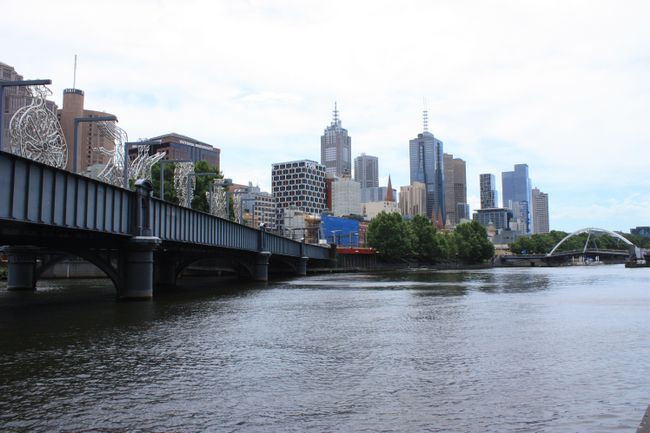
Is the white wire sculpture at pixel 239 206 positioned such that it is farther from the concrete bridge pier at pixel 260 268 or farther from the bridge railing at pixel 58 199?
the bridge railing at pixel 58 199

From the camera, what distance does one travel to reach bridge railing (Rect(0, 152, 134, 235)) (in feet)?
95.3

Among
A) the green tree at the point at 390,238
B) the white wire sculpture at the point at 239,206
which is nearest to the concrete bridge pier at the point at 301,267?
the white wire sculpture at the point at 239,206

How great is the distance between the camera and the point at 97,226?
1507 inches

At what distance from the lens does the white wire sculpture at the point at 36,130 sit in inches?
1620

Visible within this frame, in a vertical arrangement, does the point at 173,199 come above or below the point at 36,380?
above

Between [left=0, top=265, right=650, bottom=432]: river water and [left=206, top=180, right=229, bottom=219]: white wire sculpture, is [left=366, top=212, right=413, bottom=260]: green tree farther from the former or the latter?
[left=0, top=265, right=650, bottom=432]: river water

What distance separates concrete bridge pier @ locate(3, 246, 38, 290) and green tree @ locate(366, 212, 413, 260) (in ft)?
395

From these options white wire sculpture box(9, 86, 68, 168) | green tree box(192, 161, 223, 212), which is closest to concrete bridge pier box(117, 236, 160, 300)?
white wire sculpture box(9, 86, 68, 168)

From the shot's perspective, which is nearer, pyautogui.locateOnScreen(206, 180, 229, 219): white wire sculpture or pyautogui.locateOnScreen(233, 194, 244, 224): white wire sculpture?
pyautogui.locateOnScreen(233, 194, 244, 224): white wire sculpture

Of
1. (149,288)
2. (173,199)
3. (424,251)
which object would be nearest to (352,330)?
(149,288)

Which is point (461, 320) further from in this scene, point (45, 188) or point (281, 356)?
point (45, 188)

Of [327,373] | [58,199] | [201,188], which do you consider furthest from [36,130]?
A: [201,188]

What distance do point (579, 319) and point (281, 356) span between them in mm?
19238

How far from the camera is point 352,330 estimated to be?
2830 centimetres
